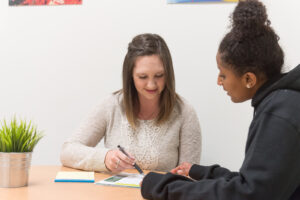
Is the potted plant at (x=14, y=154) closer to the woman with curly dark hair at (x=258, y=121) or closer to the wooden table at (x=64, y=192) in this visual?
the wooden table at (x=64, y=192)

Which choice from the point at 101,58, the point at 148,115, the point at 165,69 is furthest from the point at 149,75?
the point at 101,58

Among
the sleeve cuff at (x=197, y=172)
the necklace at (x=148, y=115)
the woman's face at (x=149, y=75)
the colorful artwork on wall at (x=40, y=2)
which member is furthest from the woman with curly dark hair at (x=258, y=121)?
the colorful artwork on wall at (x=40, y=2)

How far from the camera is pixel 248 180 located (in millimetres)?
755

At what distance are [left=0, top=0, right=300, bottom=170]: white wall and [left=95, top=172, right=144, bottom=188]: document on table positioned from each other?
0.86 meters

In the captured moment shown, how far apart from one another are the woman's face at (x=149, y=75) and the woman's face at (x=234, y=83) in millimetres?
729

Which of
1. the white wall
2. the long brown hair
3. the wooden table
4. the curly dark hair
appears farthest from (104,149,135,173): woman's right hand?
the white wall

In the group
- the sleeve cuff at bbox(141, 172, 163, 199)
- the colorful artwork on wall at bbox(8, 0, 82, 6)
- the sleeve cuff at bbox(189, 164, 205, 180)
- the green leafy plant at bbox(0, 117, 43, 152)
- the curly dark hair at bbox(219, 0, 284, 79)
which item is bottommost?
the sleeve cuff at bbox(189, 164, 205, 180)

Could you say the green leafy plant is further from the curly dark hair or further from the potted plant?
the curly dark hair

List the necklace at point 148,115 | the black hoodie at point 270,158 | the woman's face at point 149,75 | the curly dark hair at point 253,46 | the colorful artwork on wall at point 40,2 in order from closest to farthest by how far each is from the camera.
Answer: the black hoodie at point 270,158 → the curly dark hair at point 253,46 → the woman's face at point 149,75 → the necklace at point 148,115 → the colorful artwork on wall at point 40,2

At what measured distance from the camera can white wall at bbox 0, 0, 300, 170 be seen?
2119mm

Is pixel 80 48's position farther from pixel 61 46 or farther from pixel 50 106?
pixel 50 106

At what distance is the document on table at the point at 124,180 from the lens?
47.4 inches

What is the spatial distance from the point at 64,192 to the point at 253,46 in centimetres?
72

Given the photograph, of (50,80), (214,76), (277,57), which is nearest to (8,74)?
(50,80)
